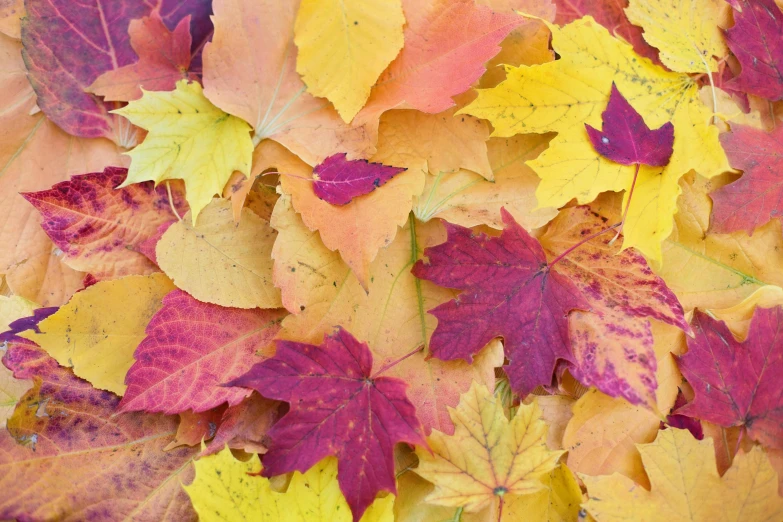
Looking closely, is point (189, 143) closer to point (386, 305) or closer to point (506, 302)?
point (386, 305)

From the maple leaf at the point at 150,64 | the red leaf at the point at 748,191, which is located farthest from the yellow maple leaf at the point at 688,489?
the maple leaf at the point at 150,64

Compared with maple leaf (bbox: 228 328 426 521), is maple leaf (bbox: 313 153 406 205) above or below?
above

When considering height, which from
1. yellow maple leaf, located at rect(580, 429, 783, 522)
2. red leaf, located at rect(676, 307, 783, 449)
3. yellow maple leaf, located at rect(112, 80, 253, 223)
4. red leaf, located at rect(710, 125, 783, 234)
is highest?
yellow maple leaf, located at rect(112, 80, 253, 223)

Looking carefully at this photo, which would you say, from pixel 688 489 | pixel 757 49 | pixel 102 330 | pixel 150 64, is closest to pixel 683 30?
Result: pixel 757 49

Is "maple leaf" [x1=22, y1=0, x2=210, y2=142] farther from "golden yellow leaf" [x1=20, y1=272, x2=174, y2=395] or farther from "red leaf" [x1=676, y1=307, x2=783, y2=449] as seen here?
"red leaf" [x1=676, y1=307, x2=783, y2=449]

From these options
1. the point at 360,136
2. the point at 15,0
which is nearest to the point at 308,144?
the point at 360,136

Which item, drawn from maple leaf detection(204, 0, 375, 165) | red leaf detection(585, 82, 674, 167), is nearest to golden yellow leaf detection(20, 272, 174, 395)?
maple leaf detection(204, 0, 375, 165)
